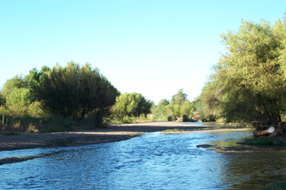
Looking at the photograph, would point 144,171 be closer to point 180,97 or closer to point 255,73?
point 255,73

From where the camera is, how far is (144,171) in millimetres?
10023

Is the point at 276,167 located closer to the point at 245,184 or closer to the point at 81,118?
the point at 245,184

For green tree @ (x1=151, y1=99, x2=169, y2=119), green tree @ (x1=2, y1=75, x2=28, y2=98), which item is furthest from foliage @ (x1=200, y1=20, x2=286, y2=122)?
green tree @ (x1=151, y1=99, x2=169, y2=119)

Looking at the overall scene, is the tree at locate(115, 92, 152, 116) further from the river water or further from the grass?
the river water

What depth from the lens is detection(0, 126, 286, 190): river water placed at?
319 inches

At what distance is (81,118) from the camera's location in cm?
3319

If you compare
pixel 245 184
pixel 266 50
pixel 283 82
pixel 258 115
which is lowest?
pixel 245 184

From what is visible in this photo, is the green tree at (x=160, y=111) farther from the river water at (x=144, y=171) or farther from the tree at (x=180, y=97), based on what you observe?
the river water at (x=144, y=171)

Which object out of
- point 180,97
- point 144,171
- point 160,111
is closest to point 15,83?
point 144,171

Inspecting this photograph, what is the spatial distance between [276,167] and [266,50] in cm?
1011

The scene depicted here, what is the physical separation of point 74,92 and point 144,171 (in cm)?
2240

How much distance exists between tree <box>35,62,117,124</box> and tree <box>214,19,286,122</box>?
18.0m

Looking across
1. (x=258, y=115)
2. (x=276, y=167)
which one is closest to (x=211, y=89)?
(x=258, y=115)

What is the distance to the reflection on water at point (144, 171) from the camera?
8.12m
